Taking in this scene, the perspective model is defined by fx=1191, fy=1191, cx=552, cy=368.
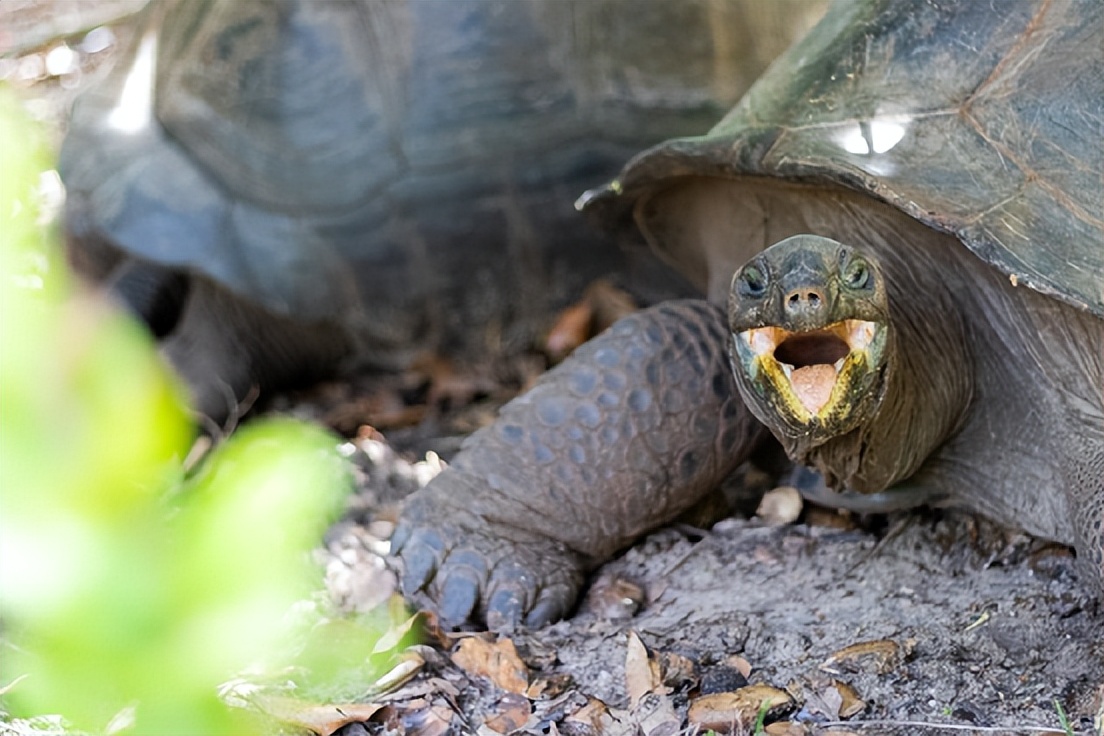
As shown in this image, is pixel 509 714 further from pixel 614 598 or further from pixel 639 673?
pixel 614 598

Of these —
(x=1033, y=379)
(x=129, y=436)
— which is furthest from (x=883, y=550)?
(x=129, y=436)

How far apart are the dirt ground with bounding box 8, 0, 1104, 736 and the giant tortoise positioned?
1.32 m

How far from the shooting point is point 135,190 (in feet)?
13.3

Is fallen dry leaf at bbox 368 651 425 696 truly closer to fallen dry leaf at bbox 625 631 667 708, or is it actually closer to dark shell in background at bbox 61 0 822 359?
fallen dry leaf at bbox 625 631 667 708

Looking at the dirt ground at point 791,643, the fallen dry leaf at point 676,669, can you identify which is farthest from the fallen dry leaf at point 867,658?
the fallen dry leaf at point 676,669

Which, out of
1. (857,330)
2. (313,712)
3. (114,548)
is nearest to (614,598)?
(313,712)

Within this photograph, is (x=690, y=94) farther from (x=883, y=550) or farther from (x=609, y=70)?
(x=883, y=550)

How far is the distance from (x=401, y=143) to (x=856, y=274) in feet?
7.46

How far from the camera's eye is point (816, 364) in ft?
7.00

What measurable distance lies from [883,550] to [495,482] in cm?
90

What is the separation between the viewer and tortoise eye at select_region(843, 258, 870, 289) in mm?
2018

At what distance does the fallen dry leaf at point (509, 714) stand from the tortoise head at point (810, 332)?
753 mm

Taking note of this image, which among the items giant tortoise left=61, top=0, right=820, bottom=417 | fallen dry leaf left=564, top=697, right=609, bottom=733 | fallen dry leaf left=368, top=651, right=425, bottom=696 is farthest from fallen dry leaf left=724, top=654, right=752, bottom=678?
giant tortoise left=61, top=0, right=820, bottom=417

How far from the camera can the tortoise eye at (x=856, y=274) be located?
2018 millimetres
